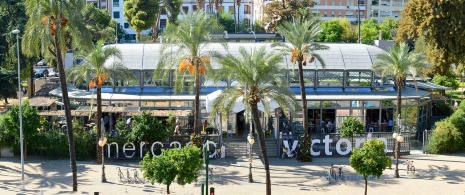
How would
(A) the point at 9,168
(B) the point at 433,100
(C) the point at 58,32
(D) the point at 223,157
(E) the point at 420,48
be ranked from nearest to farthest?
(C) the point at 58,32 → (A) the point at 9,168 → (D) the point at 223,157 → (B) the point at 433,100 → (E) the point at 420,48

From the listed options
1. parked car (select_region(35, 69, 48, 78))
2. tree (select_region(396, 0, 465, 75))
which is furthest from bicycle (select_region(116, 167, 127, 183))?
parked car (select_region(35, 69, 48, 78))

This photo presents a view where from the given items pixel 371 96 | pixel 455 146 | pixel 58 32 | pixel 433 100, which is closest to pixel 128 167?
pixel 58 32

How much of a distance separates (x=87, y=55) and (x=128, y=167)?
7482mm

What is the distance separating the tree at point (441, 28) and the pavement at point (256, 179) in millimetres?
10343

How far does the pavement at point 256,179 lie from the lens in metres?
35.0

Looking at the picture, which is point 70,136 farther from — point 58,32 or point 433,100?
point 433,100

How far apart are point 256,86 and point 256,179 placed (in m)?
7.70

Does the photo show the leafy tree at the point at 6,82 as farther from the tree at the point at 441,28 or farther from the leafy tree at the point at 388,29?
the leafy tree at the point at 388,29

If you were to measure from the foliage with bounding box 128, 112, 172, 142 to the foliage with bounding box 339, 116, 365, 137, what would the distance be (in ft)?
39.3

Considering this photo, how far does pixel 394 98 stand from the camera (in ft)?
151

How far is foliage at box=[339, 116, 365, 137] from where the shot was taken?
42344 millimetres

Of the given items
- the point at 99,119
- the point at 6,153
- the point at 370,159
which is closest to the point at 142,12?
the point at 6,153

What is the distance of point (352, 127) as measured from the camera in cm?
4234

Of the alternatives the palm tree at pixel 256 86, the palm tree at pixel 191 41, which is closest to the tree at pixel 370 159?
the palm tree at pixel 256 86
